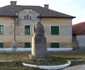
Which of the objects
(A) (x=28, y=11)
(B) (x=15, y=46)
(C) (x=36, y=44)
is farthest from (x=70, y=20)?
(C) (x=36, y=44)

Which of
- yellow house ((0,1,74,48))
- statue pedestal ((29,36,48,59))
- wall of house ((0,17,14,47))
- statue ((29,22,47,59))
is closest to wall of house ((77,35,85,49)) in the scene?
yellow house ((0,1,74,48))

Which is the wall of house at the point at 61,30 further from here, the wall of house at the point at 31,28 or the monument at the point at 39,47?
the monument at the point at 39,47

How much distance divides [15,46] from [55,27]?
637 cm

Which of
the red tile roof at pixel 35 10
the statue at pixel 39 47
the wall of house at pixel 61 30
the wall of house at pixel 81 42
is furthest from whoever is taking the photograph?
the wall of house at pixel 81 42

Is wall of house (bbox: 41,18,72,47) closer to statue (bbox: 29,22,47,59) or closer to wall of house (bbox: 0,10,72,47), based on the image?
wall of house (bbox: 0,10,72,47)

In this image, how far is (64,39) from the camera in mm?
41250

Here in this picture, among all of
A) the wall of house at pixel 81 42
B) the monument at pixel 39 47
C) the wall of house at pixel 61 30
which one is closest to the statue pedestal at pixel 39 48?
the monument at pixel 39 47

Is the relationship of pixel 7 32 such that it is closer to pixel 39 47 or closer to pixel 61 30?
pixel 61 30

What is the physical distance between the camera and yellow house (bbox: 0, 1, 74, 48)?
40.2 metres

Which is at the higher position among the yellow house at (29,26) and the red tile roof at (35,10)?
the red tile roof at (35,10)

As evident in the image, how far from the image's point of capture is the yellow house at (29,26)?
40.2 metres

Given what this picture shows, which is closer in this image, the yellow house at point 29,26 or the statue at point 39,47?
the statue at point 39,47

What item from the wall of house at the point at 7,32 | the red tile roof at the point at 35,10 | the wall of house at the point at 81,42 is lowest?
the wall of house at the point at 81,42

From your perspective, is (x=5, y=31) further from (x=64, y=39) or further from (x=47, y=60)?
(x=47, y=60)
